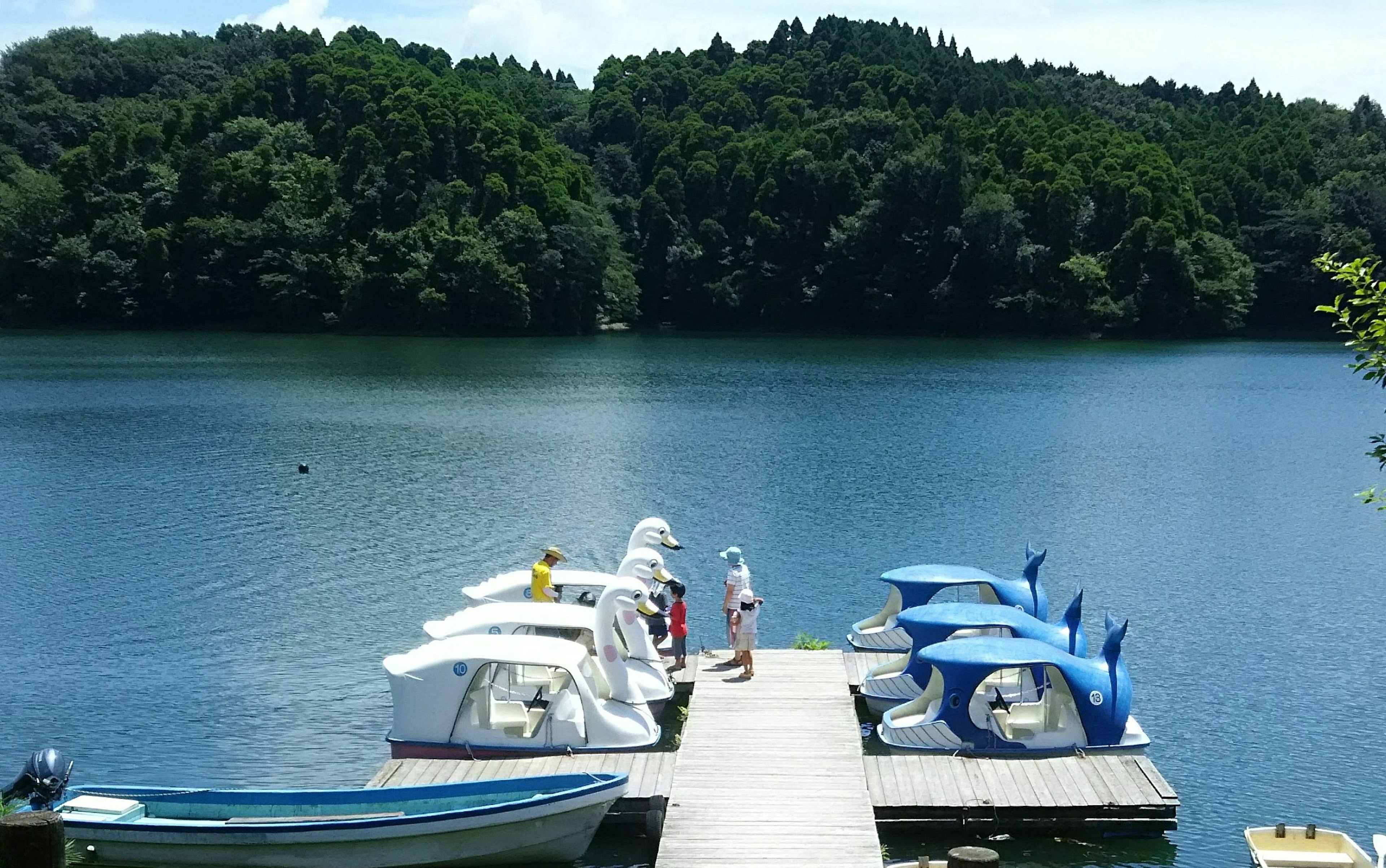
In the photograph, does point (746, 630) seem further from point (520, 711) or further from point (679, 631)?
point (520, 711)

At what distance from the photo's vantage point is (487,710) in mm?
18609

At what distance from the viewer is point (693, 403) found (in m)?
62.3

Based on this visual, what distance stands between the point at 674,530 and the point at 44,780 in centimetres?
2180

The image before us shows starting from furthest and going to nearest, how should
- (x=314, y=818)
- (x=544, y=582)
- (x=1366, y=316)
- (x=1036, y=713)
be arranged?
(x=544, y=582), (x=1036, y=713), (x=314, y=818), (x=1366, y=316)

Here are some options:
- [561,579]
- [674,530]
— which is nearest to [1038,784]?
[561,579]

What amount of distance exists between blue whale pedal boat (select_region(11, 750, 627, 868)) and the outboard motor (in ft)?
0.20

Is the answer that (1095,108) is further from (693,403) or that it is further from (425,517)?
(425,517)

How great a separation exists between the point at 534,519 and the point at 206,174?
81024mm

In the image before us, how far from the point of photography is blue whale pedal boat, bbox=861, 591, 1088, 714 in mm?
20141

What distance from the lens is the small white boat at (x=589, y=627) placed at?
19.8 metres

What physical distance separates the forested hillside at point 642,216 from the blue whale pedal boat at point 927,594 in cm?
8192

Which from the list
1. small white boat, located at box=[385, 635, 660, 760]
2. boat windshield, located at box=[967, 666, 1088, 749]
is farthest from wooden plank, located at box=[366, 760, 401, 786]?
boat windshield, located at box=[967, 666, 1088, 749]

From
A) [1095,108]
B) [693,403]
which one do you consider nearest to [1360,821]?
[693,403]

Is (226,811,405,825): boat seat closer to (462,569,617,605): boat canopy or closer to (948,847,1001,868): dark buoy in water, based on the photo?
(462,569,617,605): boat canopy
